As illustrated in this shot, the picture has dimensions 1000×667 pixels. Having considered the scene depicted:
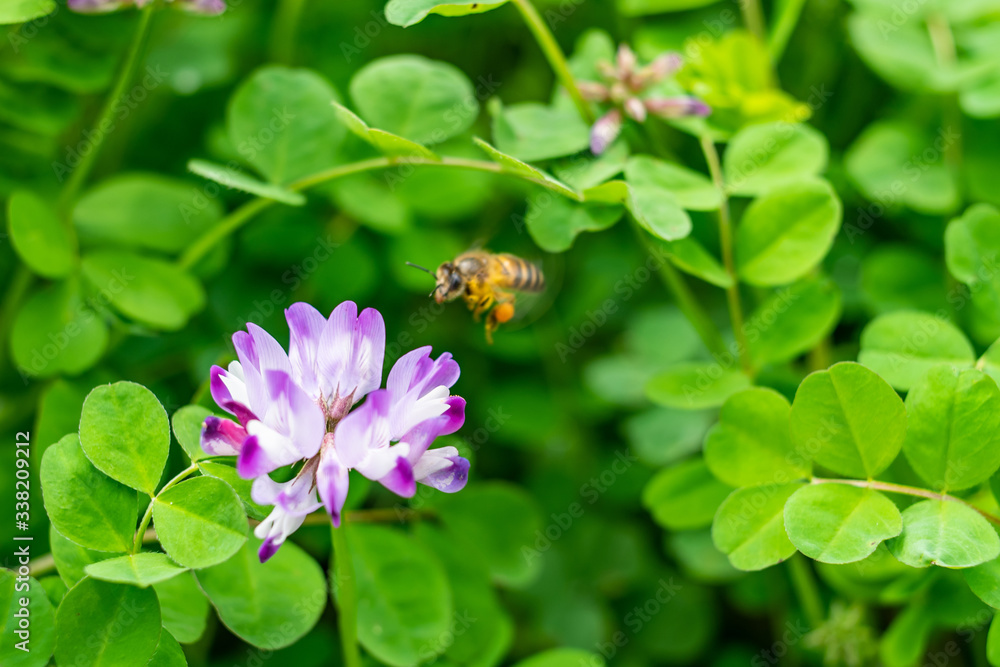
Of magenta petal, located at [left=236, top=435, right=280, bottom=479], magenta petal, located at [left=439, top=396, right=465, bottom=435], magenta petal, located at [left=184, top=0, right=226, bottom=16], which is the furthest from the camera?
magenta petal, located at [left=184, top=0, right=226, bottom=16]

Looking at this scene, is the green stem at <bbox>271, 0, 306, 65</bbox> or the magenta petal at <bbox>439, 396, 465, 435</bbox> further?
the green stem at <bbox>271, 0, 306, 65</bbox>

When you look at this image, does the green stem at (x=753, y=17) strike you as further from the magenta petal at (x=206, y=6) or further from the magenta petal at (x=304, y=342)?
the magenta petal at (x=304, y=342)

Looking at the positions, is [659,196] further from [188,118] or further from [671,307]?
[188,118]

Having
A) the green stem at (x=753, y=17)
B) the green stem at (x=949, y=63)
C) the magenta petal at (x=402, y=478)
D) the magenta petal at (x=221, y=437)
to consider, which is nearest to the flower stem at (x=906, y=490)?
the magenta petal at (x=402, y=478)

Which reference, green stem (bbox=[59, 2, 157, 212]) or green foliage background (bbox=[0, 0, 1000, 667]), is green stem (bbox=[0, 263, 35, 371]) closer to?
green foliage background (bbox=[0, 0, 1000, 667])

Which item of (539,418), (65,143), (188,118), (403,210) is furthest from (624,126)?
(65,143)

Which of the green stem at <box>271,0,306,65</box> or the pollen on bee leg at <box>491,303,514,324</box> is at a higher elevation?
the green stem at <box>271,0,306,65</box>

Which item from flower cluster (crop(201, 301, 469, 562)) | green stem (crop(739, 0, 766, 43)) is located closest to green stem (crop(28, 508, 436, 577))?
flower cluster (crop(201, 301, 469, 562))
